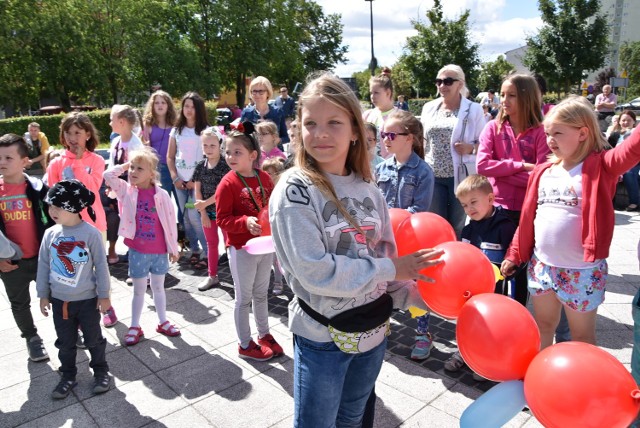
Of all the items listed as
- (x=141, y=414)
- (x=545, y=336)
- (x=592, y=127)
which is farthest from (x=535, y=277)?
(x=141, y=414)

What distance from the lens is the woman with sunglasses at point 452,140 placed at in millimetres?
4633

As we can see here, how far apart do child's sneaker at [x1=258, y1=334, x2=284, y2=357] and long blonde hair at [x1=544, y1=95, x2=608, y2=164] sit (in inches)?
103

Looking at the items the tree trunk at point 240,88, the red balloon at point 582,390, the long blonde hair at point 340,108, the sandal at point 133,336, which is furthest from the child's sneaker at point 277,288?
the tree trunk at point 240,88

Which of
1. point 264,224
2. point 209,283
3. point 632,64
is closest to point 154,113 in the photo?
point 209,283

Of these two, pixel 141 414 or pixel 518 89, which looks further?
pixel 518 89

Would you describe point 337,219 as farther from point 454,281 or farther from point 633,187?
point 633,187

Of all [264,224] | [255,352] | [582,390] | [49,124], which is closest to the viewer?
[582,390]

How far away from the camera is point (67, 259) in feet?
11.0

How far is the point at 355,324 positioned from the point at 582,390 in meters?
0.89

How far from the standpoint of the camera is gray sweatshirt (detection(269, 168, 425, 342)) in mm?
1725

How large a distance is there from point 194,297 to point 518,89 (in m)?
3.85

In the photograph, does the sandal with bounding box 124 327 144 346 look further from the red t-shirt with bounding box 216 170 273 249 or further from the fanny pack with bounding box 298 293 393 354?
the fanny pack with bounding box 298 293 393 354

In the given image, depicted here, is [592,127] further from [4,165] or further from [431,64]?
[431,64]

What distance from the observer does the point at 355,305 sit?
1903 mm
